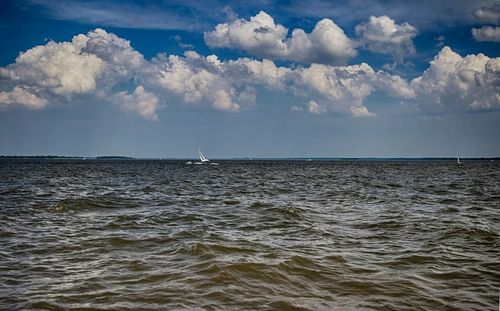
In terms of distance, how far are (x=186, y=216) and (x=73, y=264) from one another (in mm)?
9294

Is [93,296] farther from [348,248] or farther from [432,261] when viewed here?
[432,261]

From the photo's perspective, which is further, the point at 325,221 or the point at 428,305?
the point at 325,221

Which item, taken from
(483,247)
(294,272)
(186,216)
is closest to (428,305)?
(294,272)

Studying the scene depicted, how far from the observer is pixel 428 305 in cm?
810

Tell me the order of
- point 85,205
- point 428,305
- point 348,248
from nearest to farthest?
point 428,305
point 348,248
point 85,205

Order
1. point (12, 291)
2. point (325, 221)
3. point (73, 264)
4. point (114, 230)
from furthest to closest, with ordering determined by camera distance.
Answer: point (325, 221)
point (114, 230)
point (73, 264)
point (12, 291)

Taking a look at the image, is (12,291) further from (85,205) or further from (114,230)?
(85,205)

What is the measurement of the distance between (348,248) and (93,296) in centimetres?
817

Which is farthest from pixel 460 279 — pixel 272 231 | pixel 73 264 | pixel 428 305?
pixel 73 264

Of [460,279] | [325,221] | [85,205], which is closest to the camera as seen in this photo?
[460,279]

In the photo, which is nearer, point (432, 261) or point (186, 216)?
point (432, 261)

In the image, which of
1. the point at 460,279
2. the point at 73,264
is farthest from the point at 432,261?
the point at 73,264

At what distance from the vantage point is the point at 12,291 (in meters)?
8.73

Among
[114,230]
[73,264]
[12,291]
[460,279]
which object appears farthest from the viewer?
[114,230]
